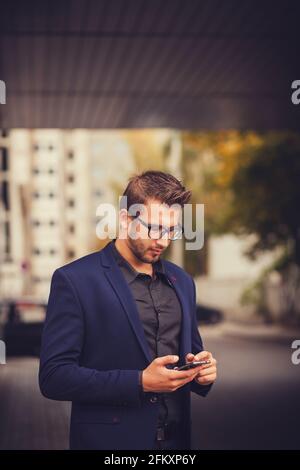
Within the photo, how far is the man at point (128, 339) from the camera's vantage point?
357cm

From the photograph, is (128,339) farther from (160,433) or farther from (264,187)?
(264,187)

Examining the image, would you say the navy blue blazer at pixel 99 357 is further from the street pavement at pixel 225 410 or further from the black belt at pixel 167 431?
the street pavement at pixel 225 410

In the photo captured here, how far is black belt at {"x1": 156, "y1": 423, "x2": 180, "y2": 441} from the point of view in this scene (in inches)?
147

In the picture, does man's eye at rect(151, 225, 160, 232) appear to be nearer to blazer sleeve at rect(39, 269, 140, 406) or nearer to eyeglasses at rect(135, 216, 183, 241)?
eyeglasses at rect(135, 216, 183, 241)

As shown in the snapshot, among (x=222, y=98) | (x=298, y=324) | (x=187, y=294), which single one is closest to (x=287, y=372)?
(x=222, y=98)

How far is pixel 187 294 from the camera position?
3.89 meters

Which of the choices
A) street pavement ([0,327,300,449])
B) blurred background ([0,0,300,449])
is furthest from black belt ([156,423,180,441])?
street pavement ([0,327,300,449])

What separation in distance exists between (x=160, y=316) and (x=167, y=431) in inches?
15.9

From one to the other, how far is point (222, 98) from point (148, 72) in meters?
2.41

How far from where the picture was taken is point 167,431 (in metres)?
3.74

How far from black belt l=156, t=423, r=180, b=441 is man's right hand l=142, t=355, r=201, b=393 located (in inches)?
9.4

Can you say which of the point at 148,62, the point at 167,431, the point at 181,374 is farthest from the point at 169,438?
the point at 148,62

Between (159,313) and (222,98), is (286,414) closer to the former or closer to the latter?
(222,98)
